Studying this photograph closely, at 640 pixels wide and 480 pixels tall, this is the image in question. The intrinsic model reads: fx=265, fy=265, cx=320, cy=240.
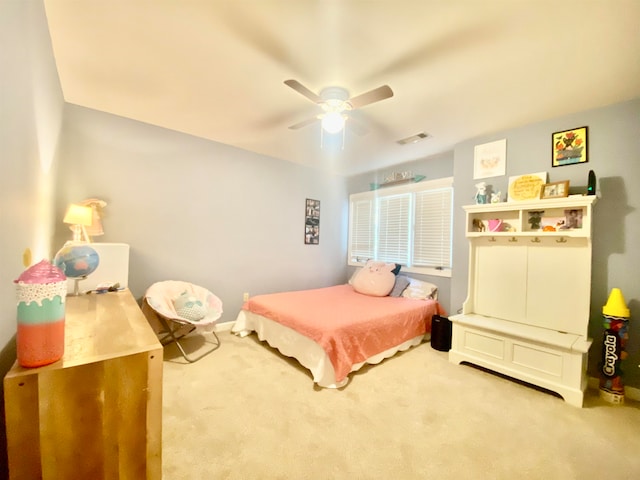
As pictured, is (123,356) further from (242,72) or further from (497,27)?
(497,27)

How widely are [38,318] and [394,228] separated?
3.99m

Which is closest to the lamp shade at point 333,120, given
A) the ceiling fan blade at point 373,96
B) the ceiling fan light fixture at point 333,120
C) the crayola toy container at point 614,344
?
the ceiling fan light fixture at point 333,120

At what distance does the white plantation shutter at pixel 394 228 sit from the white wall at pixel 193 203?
0.99 metres

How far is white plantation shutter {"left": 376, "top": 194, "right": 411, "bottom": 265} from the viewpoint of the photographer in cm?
405

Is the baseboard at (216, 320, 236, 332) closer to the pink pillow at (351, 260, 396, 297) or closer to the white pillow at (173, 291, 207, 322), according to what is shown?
the white pillow at (173, 291, 207, 322)

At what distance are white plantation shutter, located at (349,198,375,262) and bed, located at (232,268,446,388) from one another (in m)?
1.13

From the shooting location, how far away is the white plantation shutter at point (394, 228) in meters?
4.05

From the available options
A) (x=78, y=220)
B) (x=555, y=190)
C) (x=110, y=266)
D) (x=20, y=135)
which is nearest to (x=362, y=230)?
(x=555, y=190)

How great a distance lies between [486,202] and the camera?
2842 millimetres

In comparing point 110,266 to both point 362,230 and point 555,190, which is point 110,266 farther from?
point 555,190

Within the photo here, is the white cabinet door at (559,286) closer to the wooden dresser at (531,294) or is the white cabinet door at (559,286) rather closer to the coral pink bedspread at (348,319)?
the wooden dresser at (531,294)

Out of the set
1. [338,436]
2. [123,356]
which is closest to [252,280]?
[338,436]

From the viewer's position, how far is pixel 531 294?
2529 millimetres

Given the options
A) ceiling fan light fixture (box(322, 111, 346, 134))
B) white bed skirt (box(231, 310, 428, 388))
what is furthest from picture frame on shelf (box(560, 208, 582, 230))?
ceiling fan light fixture (box(322, 111, 346, 134))
